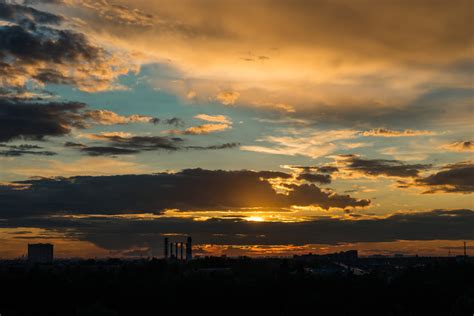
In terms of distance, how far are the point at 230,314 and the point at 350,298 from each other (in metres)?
27.1

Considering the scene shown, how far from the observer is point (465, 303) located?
137250 millimetres

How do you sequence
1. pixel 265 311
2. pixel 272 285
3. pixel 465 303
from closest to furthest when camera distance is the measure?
pixel 465 303 → pixel 265 311 → pixel 272 285

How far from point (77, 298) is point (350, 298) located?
5417 centimetres

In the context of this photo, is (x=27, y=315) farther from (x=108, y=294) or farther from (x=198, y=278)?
(x=198, y=278)

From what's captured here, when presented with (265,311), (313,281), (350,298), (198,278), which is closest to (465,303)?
(350,298)

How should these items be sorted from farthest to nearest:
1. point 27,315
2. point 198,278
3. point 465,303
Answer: point 198,278, point 465,303, point 27,315

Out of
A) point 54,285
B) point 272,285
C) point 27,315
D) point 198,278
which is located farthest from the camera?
point 198,278

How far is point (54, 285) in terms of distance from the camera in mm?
157250

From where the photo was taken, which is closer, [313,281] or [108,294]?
[108,294]

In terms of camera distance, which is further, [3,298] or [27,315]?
[3,298]

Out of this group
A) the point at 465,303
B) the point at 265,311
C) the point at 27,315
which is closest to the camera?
the point at 27,315

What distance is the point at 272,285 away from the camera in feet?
552

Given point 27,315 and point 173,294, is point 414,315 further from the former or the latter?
point 27,315

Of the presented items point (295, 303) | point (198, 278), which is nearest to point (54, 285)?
point (198, 278)
